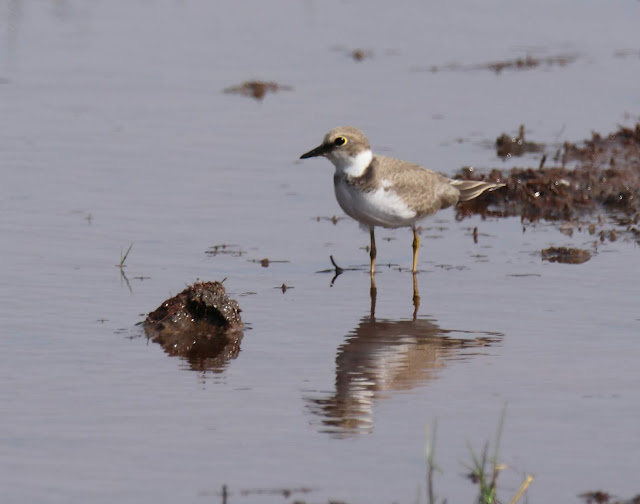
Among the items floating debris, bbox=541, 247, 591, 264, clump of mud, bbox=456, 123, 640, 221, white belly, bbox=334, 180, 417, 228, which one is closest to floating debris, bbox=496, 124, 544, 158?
clump of mud, bbox=456, 123, 640, 221

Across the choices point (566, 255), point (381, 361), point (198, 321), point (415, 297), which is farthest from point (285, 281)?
point (566, 255)

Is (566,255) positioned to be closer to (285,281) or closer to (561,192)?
(561,192)

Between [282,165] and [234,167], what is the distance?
20.0 inches

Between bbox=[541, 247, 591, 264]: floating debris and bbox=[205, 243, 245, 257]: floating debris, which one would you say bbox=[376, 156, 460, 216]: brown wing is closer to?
bbox=[541, 247, 591, 264]: floating debris

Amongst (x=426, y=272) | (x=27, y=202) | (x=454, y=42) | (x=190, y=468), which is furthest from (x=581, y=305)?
(x=454, y=42)

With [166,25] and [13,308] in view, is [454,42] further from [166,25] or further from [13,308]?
[13,308]

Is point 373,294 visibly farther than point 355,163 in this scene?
No

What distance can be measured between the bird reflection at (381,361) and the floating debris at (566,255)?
1.64m

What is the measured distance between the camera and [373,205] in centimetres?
1013

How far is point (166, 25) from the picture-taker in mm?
19391

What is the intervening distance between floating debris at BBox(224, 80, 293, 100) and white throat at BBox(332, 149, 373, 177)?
5511 mm

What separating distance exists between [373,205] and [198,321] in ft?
6.87

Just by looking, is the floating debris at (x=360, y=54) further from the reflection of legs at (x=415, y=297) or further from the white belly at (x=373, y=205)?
the reflection of legs at (x=415, y=297)

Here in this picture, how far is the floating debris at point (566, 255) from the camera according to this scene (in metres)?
10.6
